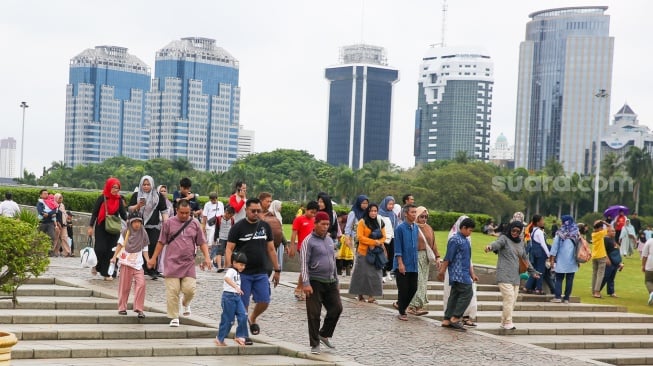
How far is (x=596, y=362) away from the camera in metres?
12.9

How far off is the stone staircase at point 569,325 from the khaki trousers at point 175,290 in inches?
184

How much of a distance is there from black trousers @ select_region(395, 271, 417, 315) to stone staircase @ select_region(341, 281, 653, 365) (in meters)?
0.82

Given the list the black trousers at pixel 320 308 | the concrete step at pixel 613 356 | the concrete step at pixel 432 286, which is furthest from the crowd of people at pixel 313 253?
the concrete step at pixel 613 356

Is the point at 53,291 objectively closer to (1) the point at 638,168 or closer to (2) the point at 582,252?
(2) the point at 582,252

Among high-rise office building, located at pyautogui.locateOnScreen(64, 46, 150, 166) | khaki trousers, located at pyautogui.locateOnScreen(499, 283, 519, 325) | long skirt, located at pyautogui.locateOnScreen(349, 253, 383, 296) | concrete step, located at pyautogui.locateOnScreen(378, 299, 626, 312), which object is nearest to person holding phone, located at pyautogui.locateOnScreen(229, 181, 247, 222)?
long skirt, located at pyautogui.locateOnScreen(349, 253, 383, 296)

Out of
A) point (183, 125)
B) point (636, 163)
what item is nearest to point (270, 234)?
point (636, 163)

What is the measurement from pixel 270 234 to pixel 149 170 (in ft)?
304

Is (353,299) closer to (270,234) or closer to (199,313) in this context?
(199,313)

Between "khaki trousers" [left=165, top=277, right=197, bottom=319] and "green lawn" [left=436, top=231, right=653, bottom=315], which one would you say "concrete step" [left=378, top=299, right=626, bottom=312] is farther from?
"khaki trousers" [left=165, top=277, right=197, bottom=319]

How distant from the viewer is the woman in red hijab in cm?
1511

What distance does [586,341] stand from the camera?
14.7 m

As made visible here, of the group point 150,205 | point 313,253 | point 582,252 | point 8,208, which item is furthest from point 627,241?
point 313,253

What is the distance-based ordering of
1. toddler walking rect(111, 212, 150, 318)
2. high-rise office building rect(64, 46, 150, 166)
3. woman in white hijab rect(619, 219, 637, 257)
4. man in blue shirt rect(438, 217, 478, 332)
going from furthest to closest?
high-rise office building rect(64, 46, 150, 166)
woman in white hijab rect(619, 219, 637, 257)
man in blue shirt rect(438, 217, 478, 332)
toddler walking rect(111, 212, 150, 318)

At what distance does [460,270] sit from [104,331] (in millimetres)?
5313
